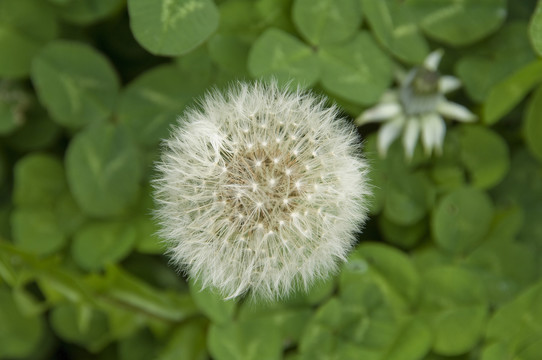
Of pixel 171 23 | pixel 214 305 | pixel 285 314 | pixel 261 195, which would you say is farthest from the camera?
pixel 285 314

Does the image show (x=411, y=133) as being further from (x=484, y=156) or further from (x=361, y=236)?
(x=361, y=236)

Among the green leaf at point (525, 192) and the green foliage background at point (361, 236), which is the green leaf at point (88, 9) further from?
the green leaf at point (525, 192)

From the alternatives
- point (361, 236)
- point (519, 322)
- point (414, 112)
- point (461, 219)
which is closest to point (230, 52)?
point (414, 112)

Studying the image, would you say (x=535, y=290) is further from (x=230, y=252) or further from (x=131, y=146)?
(x=131, y=146)

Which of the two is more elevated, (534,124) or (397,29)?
(397,29)

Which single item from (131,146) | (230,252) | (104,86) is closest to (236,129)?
(230,252)

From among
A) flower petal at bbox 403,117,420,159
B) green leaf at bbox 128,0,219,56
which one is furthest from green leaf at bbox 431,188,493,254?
green leaf at bbox 128,0,219,56
